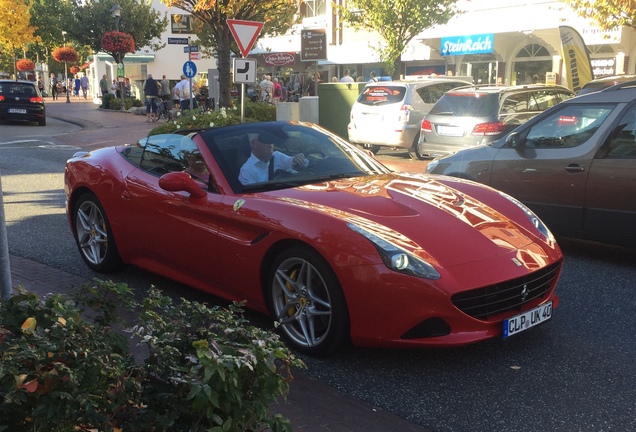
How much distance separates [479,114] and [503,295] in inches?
390

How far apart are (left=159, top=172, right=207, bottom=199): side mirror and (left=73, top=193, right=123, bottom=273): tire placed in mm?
1368

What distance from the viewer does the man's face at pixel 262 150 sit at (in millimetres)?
5418

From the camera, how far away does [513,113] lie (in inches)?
538

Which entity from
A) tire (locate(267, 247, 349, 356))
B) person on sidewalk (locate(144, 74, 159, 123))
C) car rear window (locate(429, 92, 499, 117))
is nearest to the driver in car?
tire (locate(267, 247, 349, 356))

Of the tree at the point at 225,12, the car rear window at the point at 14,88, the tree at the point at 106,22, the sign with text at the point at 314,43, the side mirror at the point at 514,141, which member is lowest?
the side mirror at the point at 514,141

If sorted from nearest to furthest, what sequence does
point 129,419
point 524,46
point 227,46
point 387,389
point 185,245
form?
point 129,419 < point 387,389 < point 185,245 < point 227,46 < point 524,46

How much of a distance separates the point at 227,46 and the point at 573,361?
15.9 m

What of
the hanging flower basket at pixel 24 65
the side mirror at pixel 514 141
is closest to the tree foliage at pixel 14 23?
the hanging flower basket at pixel 24 65

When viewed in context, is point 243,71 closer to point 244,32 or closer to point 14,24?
point 244,32

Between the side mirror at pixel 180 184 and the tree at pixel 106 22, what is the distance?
42730mm

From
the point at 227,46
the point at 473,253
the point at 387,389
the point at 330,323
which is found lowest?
the point at 387,389

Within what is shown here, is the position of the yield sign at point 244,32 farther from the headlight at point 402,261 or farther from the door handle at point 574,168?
the headlight at point 402,261

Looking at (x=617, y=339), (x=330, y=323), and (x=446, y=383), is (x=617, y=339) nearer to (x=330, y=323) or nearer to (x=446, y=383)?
(x=446, y=383)

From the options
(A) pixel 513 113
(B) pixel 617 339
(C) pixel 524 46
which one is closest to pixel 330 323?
(B) pixel 617 339
